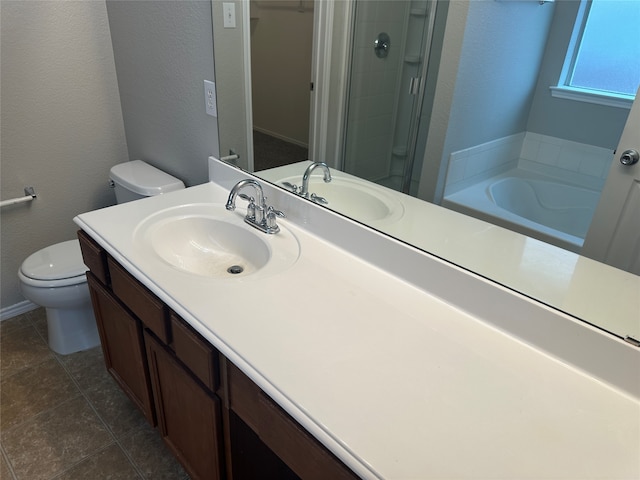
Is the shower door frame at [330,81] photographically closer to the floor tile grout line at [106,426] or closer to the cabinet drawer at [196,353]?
the cabinet drawer at [196,353]

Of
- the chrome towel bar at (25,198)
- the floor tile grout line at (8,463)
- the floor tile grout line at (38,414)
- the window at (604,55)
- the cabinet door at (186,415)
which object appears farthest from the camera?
the chrome towel bar at (25,198)

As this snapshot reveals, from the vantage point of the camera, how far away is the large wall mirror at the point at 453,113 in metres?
0.92

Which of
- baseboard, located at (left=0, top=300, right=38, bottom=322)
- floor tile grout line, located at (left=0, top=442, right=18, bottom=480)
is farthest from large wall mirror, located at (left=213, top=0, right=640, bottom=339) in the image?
baseboard, located at (left=0, top=300, right=38, bottom=322)

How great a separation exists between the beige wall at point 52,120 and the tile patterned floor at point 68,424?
1.71 feet

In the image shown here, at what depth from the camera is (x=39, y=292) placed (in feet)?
6.19

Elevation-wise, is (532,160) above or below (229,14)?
below

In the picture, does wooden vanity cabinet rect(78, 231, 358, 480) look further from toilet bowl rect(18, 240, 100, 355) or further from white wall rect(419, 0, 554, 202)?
white wall rect(419, 0, 554, 202)

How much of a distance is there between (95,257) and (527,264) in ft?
4.18

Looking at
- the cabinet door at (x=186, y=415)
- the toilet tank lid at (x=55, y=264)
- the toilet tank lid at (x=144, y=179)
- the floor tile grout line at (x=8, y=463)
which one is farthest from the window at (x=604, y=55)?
the floor tile grout line at (x=8, y=463)

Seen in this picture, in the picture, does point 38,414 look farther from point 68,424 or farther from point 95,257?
point 95,257

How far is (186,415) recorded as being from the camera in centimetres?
126

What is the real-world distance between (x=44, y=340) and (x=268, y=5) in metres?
1.85

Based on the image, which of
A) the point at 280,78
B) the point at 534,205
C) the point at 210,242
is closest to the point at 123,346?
the point at 210,242

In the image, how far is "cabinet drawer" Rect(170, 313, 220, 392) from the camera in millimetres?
1033
